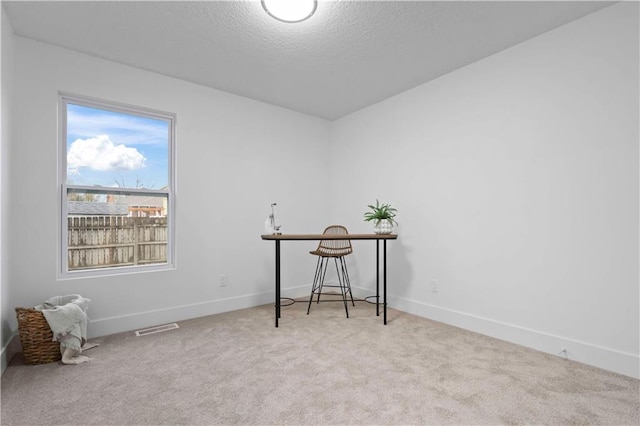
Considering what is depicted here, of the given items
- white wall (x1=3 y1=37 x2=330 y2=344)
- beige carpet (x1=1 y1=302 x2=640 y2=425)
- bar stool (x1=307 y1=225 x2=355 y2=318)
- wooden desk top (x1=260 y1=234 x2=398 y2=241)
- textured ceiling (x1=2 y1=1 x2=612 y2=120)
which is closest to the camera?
beige carpet (x1=1 y1=302 x2=640 y2=425)

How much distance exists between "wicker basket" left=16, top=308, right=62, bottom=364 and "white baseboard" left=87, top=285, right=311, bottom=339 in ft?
1.54

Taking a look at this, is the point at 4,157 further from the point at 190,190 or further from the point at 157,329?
the point at 157,329

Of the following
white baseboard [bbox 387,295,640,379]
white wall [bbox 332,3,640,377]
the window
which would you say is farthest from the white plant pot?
the window

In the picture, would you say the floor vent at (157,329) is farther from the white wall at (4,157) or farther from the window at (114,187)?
the white wall at (4,157)

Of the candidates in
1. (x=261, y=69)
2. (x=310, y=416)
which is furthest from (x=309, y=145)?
(x=310, y=416)

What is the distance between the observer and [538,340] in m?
2.46

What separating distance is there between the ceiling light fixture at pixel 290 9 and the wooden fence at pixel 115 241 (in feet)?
7.23

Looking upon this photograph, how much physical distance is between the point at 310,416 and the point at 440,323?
1.90 metres

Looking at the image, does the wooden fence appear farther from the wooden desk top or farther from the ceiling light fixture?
the ceiling light fixture

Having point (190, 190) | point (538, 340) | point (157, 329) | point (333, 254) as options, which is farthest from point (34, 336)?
A: point (538, 340)

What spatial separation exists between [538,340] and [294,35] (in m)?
3.03

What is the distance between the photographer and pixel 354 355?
237cm

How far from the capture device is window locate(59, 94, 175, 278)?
9.09 feet

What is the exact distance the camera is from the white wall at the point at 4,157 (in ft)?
6.97
